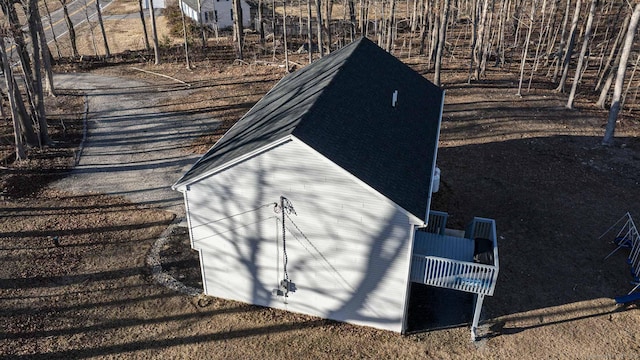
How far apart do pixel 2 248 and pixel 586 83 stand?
3450 centimetres

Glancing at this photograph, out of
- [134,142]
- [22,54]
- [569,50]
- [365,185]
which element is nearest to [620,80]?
[569,50]

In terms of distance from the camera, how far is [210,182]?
467 inches

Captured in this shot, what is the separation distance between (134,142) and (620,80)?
2393 centimetres

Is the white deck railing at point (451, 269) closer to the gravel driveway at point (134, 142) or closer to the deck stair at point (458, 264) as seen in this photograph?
the deck stair at point (458, 264)

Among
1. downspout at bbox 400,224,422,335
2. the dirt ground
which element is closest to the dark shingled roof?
downspout at bbox 400,224,422,335

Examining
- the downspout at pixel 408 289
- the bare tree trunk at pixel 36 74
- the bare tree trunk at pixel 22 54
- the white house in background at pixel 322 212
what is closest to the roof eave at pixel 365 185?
the white house in background at pixel 322 212

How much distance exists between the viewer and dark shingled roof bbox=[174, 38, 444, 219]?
11211 millimetres

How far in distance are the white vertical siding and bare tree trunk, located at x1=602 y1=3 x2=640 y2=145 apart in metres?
16.6

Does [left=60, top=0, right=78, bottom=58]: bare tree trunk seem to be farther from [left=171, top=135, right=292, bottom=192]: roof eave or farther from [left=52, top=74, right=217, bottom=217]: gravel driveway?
[left=171, top=135, right=292, bottom=192]: roof eave

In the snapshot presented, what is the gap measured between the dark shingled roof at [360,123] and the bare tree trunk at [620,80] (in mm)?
9781

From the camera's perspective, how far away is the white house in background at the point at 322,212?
11.0 metres

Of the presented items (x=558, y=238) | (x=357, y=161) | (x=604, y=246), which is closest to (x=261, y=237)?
(x=357, y=161)

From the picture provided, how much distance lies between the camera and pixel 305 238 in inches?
469

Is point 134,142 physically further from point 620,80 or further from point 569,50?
point 569,50
